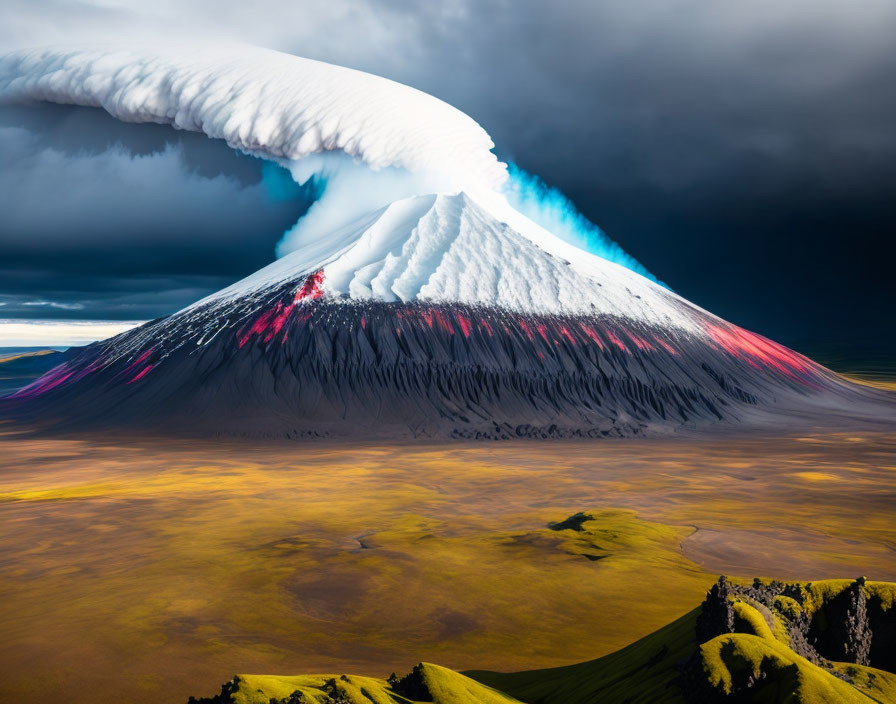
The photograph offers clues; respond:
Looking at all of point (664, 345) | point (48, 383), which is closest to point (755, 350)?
point (664, 345)

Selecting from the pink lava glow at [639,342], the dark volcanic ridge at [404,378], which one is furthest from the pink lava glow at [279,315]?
the pink lava glow at [639,342]

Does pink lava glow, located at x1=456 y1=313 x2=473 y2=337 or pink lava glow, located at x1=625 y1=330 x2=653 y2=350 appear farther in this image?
pink lava glow, located at x1=625 y1=330 x2=653 y2=350

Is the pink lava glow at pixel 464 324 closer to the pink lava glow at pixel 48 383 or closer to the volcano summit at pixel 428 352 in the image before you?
the volcano summit at pixel 428 352

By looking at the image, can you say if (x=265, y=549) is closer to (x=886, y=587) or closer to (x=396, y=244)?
(x=886, y=587)

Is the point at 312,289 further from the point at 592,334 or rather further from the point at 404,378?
the point at 592,334

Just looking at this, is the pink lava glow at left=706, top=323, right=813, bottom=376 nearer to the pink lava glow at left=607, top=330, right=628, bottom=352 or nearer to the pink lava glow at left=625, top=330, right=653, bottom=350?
the pink lava glow at left=625, top=330, right=653, bottom=350

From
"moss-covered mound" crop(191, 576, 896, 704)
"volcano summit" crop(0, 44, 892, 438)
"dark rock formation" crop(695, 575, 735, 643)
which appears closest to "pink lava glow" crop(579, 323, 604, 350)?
"volcano summit" crop(0, 44, 892, 438)
